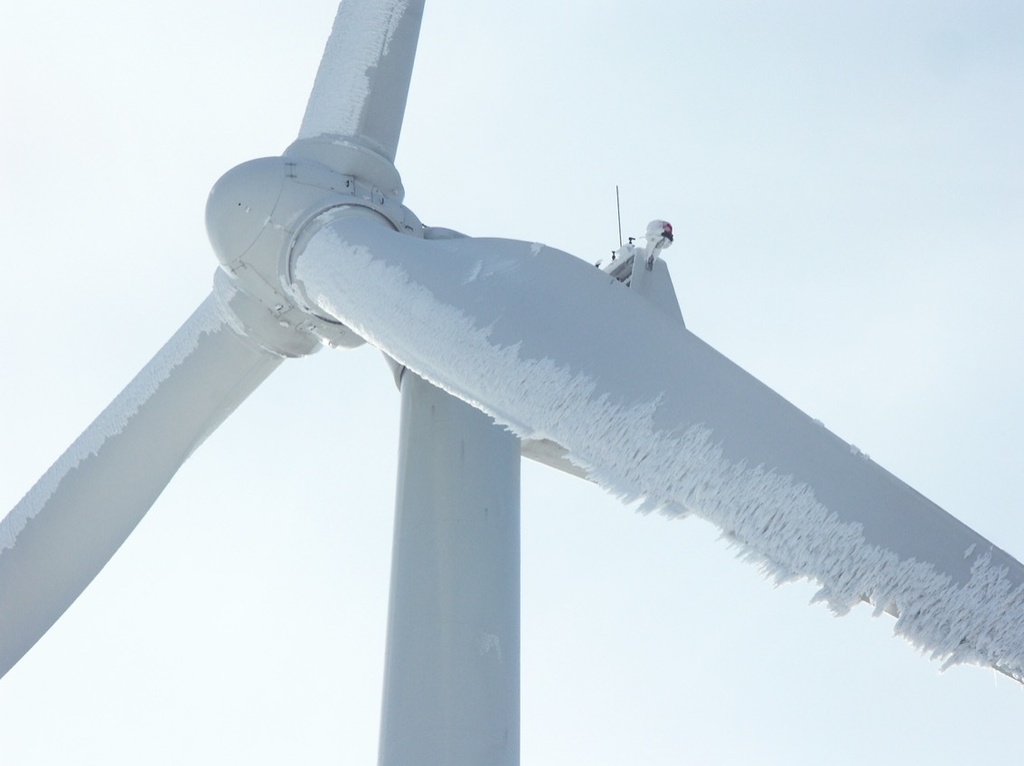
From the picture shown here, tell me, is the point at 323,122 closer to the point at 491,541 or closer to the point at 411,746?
the point at 491,541

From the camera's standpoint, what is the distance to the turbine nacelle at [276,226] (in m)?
9.50

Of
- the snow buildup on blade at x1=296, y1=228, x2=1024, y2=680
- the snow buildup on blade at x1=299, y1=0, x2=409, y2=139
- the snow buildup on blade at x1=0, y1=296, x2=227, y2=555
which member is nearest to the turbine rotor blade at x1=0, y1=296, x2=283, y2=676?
the snow buildup on blade at x1=0, y1=296, x2=227, y2=555

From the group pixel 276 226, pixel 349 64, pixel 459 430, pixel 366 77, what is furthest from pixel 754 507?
pixel 349 64

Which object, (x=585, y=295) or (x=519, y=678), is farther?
(x=519, y=678)

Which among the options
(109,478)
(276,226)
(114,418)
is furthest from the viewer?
(114,418)

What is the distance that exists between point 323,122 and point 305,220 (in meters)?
1.64

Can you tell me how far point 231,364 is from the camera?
35.4ft

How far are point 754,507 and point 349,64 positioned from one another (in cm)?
674

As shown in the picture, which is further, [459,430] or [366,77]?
[366,77]

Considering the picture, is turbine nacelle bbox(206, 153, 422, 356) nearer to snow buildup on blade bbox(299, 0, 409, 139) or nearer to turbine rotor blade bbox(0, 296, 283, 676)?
turbine rotor blade bbox(0, 296, 283, 676)

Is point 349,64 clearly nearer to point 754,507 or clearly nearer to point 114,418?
point 114,418

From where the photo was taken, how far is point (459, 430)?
9.96m

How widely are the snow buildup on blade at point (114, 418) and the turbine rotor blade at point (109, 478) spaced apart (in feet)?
0.04

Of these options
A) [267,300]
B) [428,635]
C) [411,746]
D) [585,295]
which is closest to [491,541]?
[428,635]
